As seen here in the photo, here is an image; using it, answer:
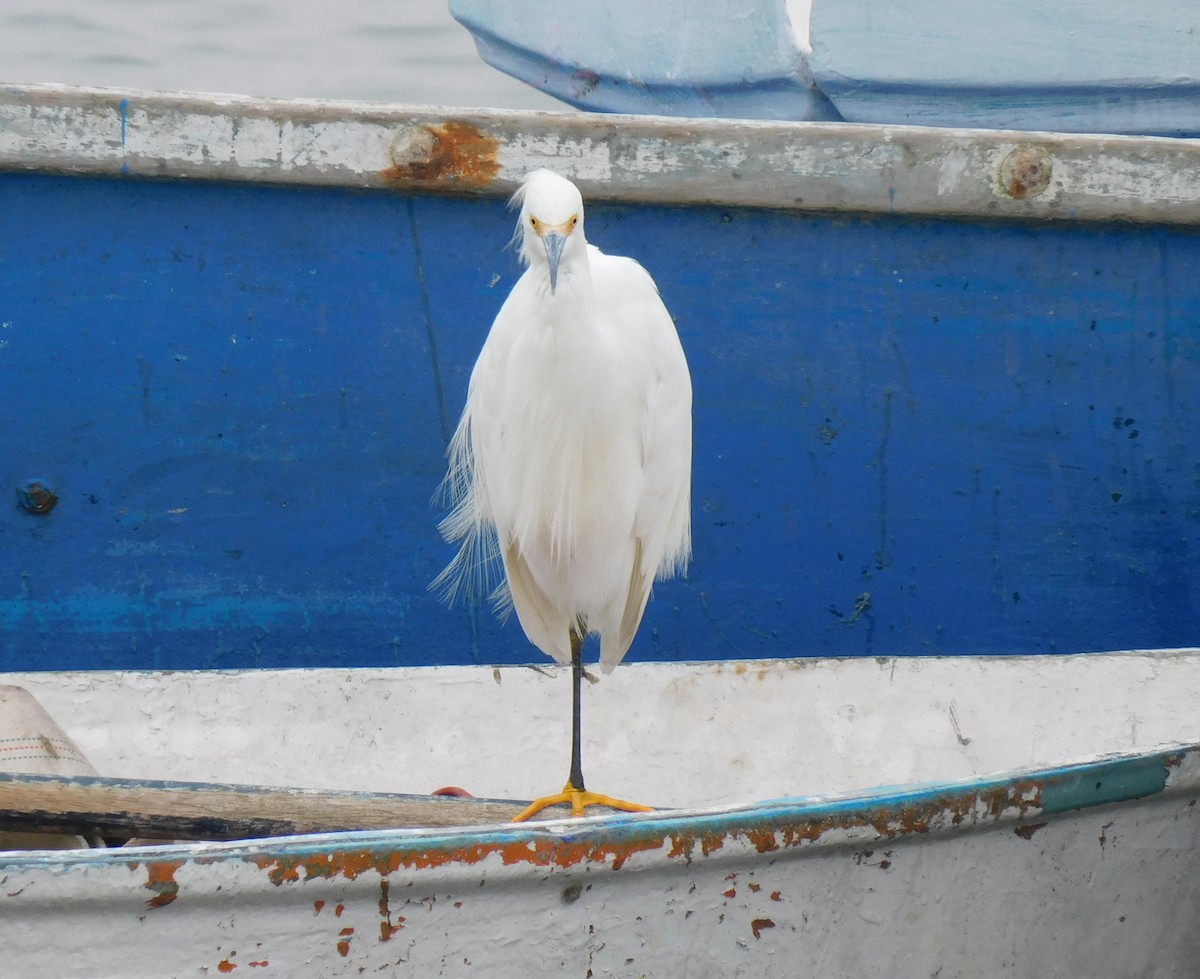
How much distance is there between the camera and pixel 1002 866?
1.58m

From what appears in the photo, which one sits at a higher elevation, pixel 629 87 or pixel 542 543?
pixel 629 87

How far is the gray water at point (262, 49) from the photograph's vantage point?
700 centimetres

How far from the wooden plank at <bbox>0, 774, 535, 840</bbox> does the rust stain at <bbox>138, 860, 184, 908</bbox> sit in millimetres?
316

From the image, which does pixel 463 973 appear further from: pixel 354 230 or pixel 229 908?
pixel 354 230

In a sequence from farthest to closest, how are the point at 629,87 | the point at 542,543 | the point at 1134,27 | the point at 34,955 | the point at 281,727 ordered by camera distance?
1. the point at 629,87
2. the point at 1134,27
3. the point at 281,727
4. the point at 542,543
5. the point at 34,955

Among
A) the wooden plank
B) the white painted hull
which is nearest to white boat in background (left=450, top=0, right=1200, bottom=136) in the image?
the white painted hull

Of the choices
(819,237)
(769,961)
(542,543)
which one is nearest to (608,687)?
(542,543)

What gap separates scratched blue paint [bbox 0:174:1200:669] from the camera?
239 cm

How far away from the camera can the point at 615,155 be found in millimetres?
2322

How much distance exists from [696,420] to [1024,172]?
26.5 inches

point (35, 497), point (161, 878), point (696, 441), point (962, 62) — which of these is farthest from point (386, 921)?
point (962, 62)

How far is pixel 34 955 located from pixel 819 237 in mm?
1623

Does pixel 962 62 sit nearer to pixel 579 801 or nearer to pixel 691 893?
pixel 579 801

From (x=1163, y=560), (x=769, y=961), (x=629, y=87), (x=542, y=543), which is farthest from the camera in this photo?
(x=629, y=87)
